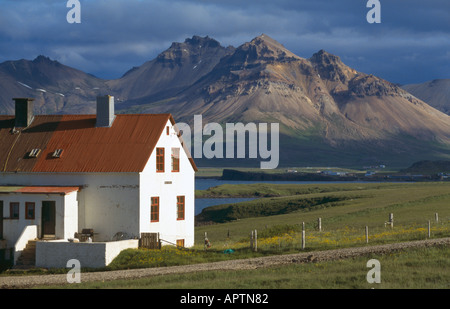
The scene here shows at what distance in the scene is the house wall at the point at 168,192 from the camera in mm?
49406

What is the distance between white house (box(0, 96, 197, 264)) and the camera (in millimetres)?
48812

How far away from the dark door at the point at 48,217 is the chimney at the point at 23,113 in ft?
30.6

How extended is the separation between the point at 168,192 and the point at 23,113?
46.3 feet

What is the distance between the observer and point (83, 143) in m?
52.8

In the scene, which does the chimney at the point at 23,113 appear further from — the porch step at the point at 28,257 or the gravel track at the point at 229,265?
the gravel track at the point at 229,265

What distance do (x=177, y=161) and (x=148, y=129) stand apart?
3.37m

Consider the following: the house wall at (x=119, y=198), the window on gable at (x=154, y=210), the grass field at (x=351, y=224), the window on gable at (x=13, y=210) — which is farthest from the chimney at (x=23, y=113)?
Answer: the grass field at (x=351, y=224)

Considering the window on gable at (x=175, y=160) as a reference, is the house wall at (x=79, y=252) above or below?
below

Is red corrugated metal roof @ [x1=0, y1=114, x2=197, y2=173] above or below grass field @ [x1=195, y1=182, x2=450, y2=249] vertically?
above

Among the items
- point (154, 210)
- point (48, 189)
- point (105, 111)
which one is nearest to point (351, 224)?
point (154, 210)

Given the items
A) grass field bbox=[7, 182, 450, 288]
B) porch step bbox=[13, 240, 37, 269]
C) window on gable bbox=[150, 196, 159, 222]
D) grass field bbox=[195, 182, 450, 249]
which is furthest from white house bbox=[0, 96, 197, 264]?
grass field bbox=[195, 182, 450, 249]

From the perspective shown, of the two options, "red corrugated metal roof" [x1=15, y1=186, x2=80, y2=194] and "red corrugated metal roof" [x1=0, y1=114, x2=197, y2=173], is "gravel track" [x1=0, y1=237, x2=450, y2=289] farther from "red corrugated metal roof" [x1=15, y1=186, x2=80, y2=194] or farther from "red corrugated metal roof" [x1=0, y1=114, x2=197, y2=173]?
"red corrugated metal roof" [x1=0, y1=114, x2=197, y2=173]

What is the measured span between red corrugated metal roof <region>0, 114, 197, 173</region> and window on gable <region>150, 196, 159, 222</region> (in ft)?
10.0
